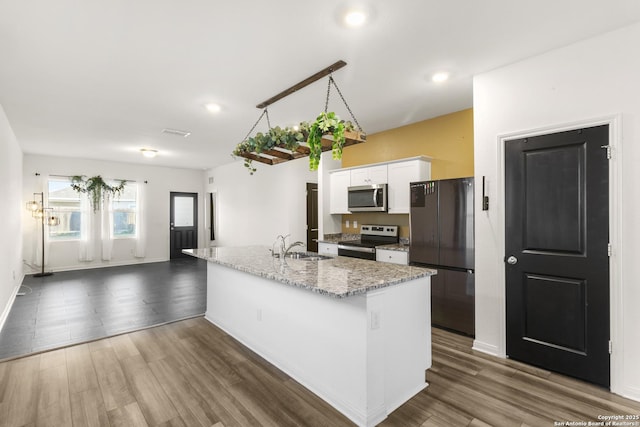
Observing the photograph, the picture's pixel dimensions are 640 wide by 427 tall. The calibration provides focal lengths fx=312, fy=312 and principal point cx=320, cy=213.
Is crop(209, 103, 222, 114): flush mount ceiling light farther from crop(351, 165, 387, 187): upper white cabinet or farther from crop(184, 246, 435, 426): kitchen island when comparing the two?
crop(351, 165, 387, 187): upper white cabinet

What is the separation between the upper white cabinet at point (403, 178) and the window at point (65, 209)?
7515 millimetres

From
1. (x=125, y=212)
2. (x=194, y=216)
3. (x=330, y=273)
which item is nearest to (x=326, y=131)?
(x=330, y=273)

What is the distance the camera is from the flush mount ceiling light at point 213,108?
3.87 m

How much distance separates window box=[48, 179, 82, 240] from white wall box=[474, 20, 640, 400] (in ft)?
28.4

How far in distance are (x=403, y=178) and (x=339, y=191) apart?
1263 millimetres

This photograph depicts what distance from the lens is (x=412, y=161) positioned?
4.23 metres

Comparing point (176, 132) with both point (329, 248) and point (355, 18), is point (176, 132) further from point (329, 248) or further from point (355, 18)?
point (355, 18)

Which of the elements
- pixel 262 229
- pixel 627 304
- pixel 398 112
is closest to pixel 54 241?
pixel 262 229

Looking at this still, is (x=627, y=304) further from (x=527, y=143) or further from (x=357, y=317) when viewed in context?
(x=357, y=317)

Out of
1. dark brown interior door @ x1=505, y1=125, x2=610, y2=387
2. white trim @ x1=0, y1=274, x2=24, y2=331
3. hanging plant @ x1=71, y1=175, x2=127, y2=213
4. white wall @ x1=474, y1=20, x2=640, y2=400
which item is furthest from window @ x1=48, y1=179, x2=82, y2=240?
dark brown interior door @ x1=505, y1=125, x2=610, y2=387

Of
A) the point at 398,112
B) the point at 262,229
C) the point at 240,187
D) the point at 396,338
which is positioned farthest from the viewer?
the point at 240,187

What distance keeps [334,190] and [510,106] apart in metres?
2.97

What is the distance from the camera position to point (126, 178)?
813 cm

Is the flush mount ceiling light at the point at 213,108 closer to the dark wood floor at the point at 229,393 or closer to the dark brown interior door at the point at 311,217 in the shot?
the dark wood floor at the point at 229,393
